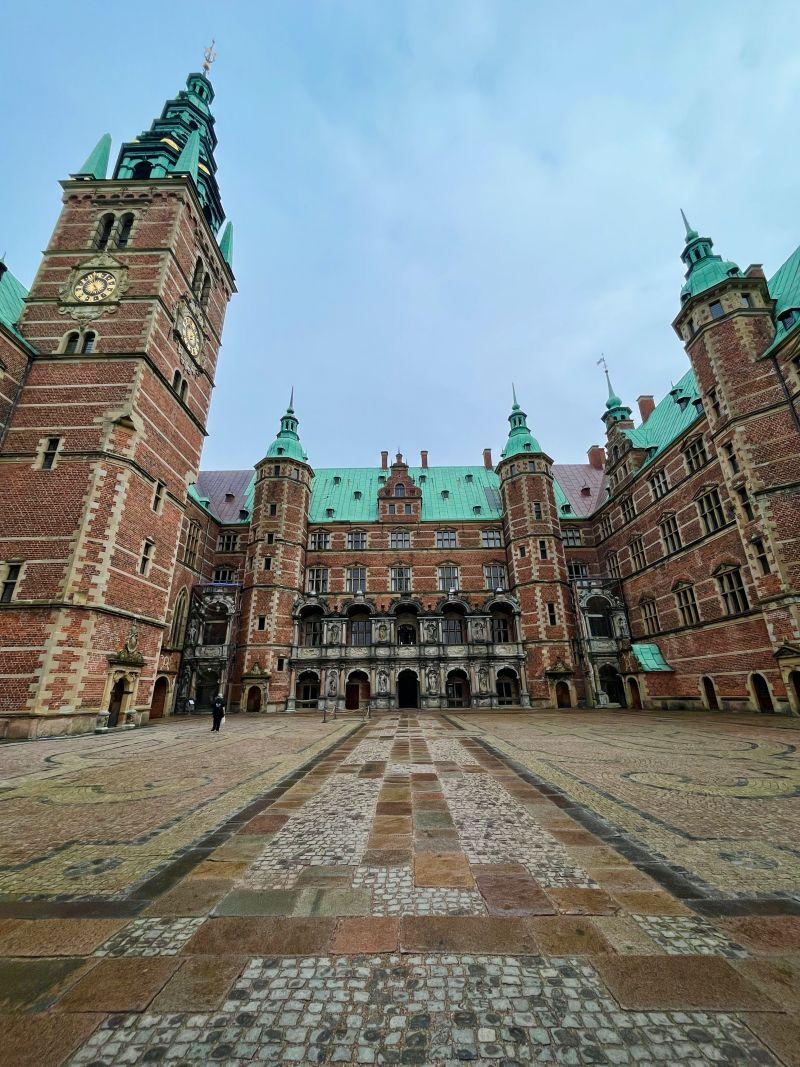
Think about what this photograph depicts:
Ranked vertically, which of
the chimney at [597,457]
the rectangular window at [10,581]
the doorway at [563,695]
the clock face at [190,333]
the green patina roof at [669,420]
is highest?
the chimney at [597,457]

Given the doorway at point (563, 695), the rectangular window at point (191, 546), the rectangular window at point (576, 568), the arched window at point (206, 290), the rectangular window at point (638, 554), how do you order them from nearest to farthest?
1. the arched window at point (206, 290)
2. the doorway at point (563, 695)
3. the rectangular window at point (638, 554)
4. the rectangular window at point (191, 546)
5. the rectangular window at point (576, 568)

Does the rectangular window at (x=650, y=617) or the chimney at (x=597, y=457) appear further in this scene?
the chimney at (x=597, y=457)

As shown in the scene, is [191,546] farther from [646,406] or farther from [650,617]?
[646,406]

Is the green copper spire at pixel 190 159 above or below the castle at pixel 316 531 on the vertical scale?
above

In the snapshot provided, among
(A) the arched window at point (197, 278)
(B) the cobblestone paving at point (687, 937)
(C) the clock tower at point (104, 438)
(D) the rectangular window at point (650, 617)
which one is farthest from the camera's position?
(D) the rectangular window at point (650, 617)

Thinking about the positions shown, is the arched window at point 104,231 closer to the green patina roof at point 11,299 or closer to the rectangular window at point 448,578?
the green patina roof at point 11,299

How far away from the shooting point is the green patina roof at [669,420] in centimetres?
2322

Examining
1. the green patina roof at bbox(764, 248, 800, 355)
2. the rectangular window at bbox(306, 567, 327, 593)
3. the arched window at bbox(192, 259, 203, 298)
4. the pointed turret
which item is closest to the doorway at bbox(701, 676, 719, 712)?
the green patina roof at bbox(764, 248, 800, 355)

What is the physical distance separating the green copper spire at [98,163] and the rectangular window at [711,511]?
35.0m

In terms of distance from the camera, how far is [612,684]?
86.7 feet

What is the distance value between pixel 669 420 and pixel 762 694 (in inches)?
631

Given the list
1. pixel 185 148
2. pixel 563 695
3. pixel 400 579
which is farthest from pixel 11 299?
pixel 563 695

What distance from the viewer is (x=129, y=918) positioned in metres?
2.62

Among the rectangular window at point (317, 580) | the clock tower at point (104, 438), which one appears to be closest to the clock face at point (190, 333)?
the clock tower at point (104, 438)
